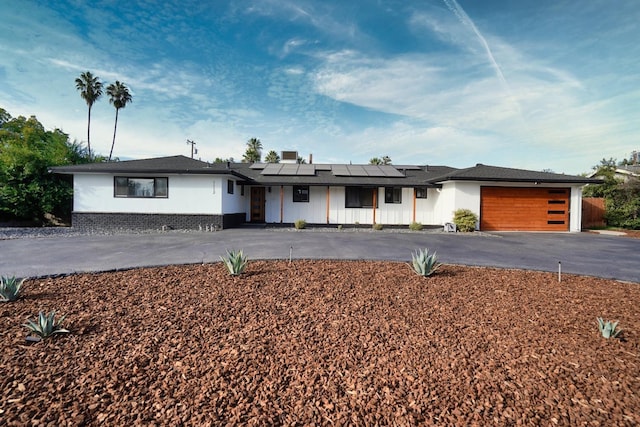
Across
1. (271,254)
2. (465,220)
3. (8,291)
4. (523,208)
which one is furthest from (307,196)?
(8,291)

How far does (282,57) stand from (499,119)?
12.8 metres

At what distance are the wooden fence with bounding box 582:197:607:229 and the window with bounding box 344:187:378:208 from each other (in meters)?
12.7

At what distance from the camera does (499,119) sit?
15367 millimetres

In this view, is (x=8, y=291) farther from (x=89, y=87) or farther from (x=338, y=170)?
(x=89, y=87)

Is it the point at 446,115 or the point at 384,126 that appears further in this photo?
the point at 384,126

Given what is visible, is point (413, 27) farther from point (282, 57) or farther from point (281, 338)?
point (281, 338)

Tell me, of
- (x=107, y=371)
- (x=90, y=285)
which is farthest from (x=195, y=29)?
(x=107, y=371)

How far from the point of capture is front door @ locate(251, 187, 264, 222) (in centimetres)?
1661

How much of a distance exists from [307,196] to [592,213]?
17.4 meters

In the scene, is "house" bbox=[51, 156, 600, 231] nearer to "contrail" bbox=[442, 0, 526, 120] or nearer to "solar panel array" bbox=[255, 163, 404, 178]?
"solar panel array" bbox=[255, 163, 404, 178]

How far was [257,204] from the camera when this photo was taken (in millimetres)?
16734

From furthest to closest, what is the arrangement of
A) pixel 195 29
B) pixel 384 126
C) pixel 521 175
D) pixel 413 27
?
1. pixel 384 126
2. pixel 521 175
3. pixel 413 27
4. pixel 195 29

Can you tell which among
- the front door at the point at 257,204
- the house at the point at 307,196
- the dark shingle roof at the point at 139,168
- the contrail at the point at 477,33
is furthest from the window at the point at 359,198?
the contrail at the point at 477,33

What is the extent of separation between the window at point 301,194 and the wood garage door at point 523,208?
32.1ft
